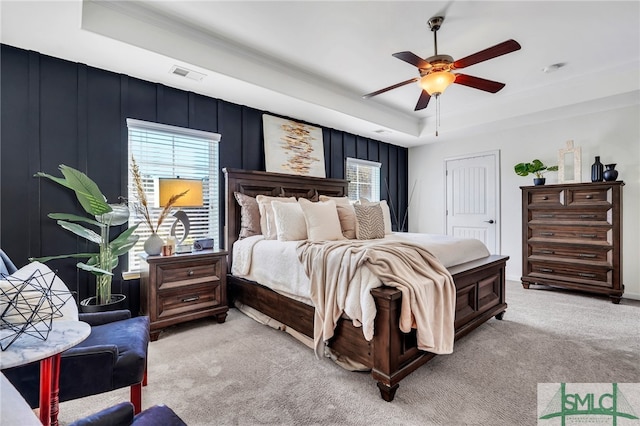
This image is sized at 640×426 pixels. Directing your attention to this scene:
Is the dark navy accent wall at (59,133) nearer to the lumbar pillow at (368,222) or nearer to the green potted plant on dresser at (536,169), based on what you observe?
the lumbar pillow at (368,222)

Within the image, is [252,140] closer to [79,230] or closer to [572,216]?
[79,230]

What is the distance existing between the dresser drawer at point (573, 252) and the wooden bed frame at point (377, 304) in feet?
5.45

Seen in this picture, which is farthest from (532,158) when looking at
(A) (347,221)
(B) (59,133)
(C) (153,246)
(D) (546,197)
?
(B) (59,133)

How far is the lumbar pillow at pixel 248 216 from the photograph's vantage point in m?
3.53

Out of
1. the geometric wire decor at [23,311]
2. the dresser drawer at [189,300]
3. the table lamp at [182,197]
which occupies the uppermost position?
the table lamp at [182,197]

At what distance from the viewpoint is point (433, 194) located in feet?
20.0

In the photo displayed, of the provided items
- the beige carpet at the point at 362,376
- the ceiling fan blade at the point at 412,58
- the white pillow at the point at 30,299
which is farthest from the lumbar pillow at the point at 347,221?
the white pillow at the point at 30,299

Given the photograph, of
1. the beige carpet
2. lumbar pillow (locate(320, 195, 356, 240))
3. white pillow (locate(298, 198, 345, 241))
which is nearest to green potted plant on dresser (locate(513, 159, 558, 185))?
the beige carpet

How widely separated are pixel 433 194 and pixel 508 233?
5.08ft

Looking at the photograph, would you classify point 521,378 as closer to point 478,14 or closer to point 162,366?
point 162,366

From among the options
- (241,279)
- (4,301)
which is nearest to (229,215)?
(241,279)

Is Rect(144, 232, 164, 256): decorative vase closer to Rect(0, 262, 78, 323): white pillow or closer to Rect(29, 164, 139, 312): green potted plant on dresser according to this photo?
Rect(29, 164, 139, 312): green potted plant on dresser

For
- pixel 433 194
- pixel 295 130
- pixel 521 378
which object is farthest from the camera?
pixel 433 194

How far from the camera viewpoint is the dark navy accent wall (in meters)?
2.47
